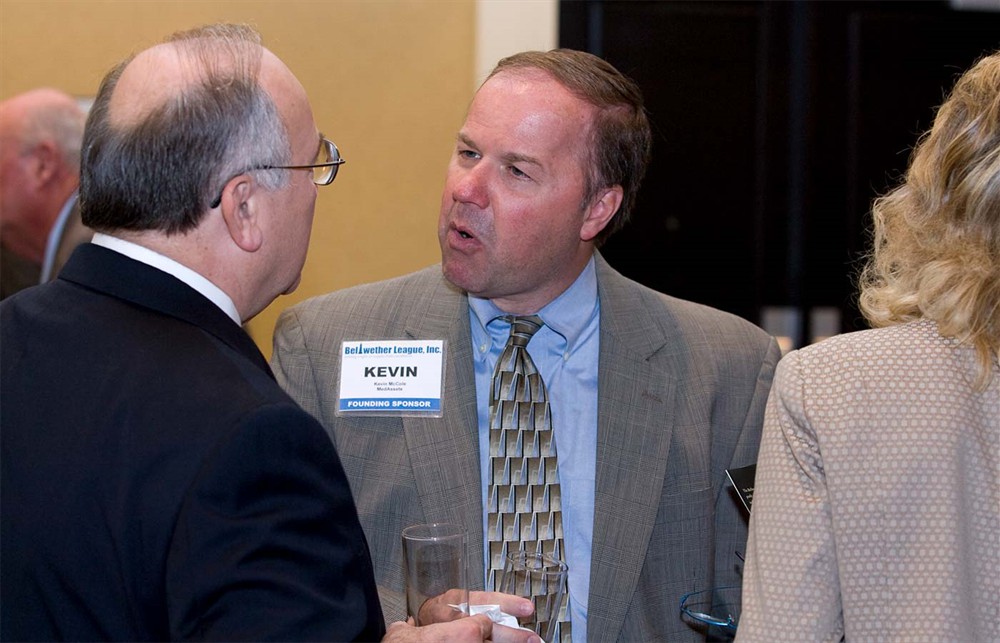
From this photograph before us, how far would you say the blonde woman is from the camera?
155cm

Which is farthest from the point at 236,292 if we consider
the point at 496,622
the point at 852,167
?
the point at 852,167

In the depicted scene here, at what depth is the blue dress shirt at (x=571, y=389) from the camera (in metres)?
2.24

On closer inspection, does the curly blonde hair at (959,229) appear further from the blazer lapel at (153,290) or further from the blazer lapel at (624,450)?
the blazer lapel at (153,290)

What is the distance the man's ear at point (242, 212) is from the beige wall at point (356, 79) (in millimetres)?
2554

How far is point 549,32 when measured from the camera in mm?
4277

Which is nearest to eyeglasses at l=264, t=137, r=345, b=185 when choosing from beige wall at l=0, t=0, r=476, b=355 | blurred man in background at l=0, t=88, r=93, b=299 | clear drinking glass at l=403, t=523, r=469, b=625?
clear drinking glass at l=403, t=523, r=469, b=625

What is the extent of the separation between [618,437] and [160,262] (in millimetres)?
1157

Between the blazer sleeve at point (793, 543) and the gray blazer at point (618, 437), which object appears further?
the gray blazer at point (618, 437)

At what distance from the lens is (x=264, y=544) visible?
1259 mm

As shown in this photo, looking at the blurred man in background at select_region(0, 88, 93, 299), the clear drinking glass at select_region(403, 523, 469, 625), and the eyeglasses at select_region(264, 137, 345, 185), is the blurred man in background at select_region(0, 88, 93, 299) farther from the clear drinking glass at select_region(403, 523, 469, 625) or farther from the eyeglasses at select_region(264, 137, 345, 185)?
the clear drinking glass at select_region(403, 523, 469, 625)

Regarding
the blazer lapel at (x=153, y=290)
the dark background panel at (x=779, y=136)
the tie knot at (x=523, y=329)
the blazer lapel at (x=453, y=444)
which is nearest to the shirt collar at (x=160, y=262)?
the blazer lapel at (x=153, y=290)

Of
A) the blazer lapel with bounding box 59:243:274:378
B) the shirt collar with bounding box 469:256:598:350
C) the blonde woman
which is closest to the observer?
the blazer lapel with bounding box 59:243:274:378

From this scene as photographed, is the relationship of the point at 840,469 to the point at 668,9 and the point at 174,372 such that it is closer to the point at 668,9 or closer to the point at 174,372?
the point at 174,372

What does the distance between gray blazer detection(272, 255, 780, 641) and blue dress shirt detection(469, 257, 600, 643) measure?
0.04 metres
